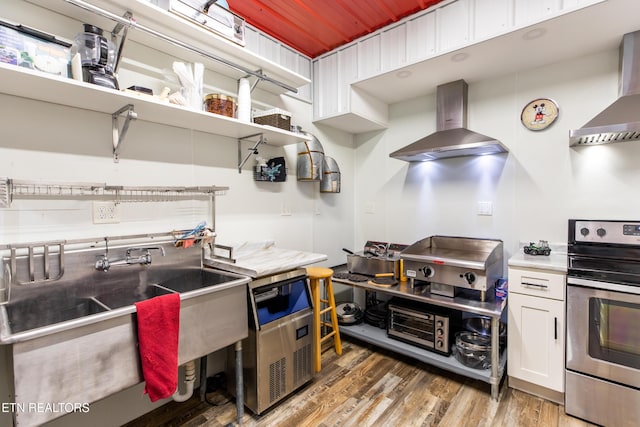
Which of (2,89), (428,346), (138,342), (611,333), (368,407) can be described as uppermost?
(2,89)

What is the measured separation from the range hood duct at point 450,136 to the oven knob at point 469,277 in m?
0.91

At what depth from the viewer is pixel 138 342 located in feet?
4.01

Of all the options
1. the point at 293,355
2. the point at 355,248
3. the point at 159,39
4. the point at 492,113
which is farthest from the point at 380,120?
the point at 293,355

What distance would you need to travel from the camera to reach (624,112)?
174 centimetres

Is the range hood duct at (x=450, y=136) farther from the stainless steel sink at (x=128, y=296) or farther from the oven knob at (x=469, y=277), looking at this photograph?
the stainless steel sink at (x=128, y=296)

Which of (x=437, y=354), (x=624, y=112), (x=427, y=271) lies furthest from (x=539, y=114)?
(x=437, y=354)

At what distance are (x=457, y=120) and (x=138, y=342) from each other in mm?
2678

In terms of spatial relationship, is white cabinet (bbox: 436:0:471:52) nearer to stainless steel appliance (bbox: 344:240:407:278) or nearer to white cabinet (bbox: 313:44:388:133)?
white cabinet (bbox: 313:44:388:133)

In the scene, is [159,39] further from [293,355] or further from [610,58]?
[610,58]

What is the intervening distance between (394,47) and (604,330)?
229 centimetres

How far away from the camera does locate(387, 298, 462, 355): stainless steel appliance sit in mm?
2180

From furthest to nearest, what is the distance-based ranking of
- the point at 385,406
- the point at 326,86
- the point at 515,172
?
the point at 326,86 → the point at 515,172 → the point at 385,406

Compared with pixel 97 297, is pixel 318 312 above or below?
below

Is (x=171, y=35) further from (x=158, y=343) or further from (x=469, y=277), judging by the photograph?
(x=469, y=277)
